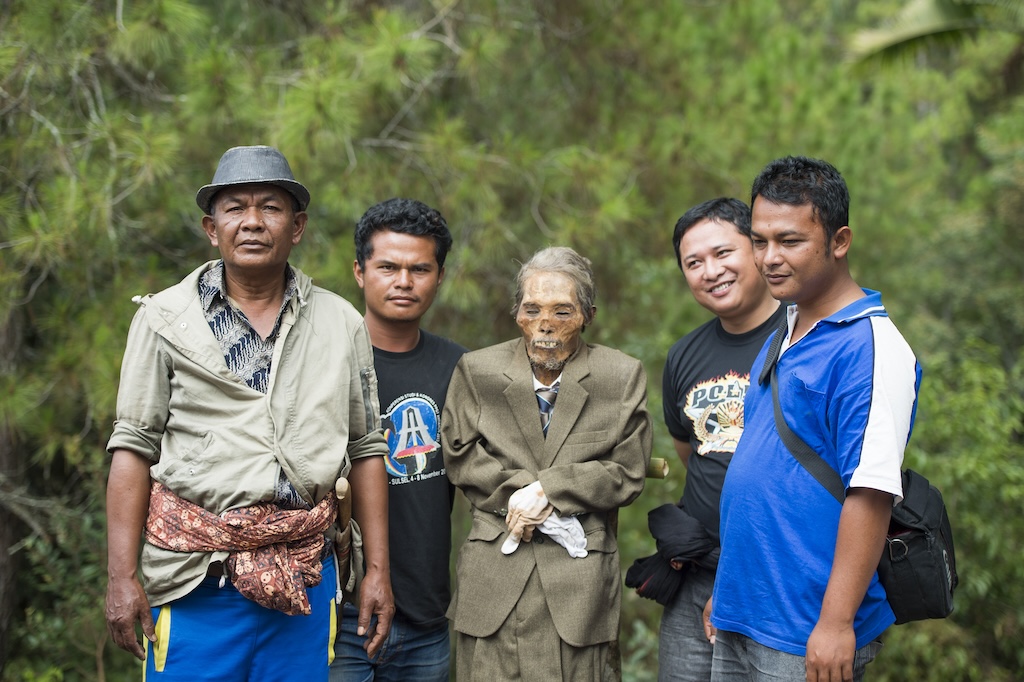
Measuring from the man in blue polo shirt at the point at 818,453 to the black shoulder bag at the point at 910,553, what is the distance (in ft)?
0.08

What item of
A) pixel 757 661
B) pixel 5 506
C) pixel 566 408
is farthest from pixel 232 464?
pixel 5 506

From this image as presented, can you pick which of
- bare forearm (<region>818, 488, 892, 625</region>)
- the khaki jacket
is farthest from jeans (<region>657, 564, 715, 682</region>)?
the khaki jacket

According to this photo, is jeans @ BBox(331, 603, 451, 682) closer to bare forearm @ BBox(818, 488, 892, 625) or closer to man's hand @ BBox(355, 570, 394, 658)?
man's hand @ BBox(355, 570, 394, 658)

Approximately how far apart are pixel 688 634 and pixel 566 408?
86cm

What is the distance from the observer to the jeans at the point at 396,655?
2811mm

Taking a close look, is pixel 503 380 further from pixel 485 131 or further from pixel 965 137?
pixel 965 137

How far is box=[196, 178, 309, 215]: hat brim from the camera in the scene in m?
2.57

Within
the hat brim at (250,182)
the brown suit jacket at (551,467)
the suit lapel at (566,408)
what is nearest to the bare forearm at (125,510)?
the hat brim at (250,182)

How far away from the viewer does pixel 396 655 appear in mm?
2914

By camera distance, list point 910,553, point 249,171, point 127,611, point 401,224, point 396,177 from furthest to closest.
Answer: point 396,177
point 401,224
point 249,171
point 127,611
point 910,553

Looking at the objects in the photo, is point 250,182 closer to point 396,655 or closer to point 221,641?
point 221,641

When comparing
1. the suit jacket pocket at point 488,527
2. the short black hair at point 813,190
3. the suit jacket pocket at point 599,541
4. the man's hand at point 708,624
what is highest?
the short black hair at point 813,190

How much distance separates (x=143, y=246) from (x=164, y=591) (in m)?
2.81

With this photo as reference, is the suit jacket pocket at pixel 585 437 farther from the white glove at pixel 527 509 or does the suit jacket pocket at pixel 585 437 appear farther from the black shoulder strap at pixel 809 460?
the black shoulder strap at pixel 809 460
